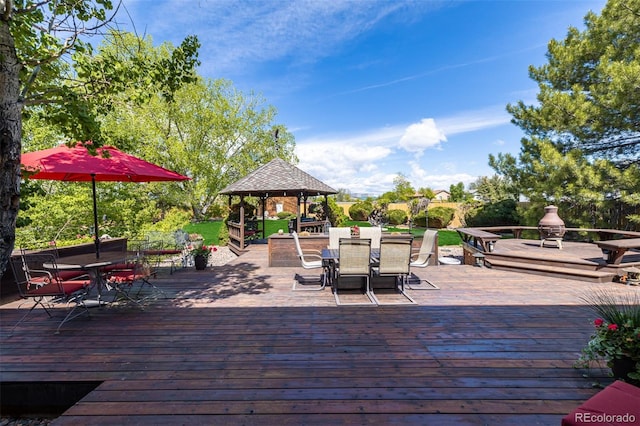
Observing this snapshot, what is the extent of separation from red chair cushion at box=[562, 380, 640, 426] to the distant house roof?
8.78 m

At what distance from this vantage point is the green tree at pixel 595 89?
1001 cm

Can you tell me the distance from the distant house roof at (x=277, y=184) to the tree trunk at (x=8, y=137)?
7.87 m

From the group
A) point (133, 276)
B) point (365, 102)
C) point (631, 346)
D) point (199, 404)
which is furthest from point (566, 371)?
point (365, 102)

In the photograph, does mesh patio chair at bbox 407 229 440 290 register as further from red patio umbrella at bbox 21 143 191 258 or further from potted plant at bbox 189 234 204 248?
potted plant at bbox 189 234 204 248

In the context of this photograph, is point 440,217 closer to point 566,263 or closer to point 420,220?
point 420,220

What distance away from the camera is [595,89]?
1068 centimetres

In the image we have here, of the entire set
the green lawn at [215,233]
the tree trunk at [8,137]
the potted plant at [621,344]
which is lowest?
the green lawn at [215,233]

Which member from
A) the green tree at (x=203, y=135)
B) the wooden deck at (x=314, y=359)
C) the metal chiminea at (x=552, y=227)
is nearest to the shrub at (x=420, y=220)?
the green tree at (x=203, y=135)

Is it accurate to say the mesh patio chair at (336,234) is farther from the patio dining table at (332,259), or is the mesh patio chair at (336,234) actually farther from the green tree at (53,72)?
the green tree at (53,72)

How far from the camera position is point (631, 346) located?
2.32 metres

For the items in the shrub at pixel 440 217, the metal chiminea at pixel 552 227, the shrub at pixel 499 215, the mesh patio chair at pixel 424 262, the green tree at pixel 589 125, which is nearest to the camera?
the mesh patio chair at pixel 424 262

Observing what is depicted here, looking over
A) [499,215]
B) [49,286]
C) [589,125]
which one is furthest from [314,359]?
[499,215]

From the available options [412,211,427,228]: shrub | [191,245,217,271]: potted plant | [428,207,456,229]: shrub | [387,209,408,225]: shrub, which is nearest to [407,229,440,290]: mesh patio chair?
[191,245,217,271]: potted plant

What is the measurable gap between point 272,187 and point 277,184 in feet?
0.99
